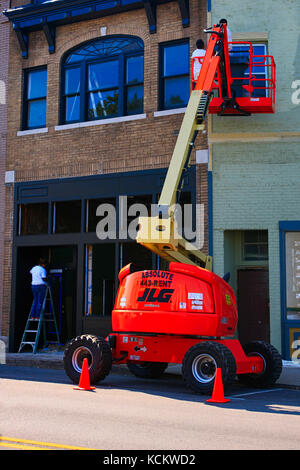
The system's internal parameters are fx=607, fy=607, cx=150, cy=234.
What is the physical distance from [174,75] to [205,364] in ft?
31.4

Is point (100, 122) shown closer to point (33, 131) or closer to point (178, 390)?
point (33, 131)

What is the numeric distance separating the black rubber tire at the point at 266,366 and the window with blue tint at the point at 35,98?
1075 cm

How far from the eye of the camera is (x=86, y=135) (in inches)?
707

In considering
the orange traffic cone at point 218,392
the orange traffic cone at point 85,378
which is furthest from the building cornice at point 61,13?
the orange traffic cone at point 218,392

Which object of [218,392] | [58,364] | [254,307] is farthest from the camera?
[254,307]

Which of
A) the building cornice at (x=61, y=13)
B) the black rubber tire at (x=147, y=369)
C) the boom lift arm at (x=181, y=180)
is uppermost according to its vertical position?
the building cornice at (x=61, y=13)

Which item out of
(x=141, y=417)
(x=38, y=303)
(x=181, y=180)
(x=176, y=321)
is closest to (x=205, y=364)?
(x=176, y=321)

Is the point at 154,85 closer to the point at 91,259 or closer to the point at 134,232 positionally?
the point at 134,232

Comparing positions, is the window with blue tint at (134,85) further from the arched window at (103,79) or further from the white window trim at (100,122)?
the white window trim at (100,122)

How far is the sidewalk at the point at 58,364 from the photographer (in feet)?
40.1

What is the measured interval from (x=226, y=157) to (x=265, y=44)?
3.24 meters

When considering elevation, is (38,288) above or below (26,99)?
below

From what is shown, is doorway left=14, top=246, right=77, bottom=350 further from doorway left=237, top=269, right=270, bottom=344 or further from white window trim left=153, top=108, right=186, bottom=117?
doorway left=237, top=269, right=270, bottom=344

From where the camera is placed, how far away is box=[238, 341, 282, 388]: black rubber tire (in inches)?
448
